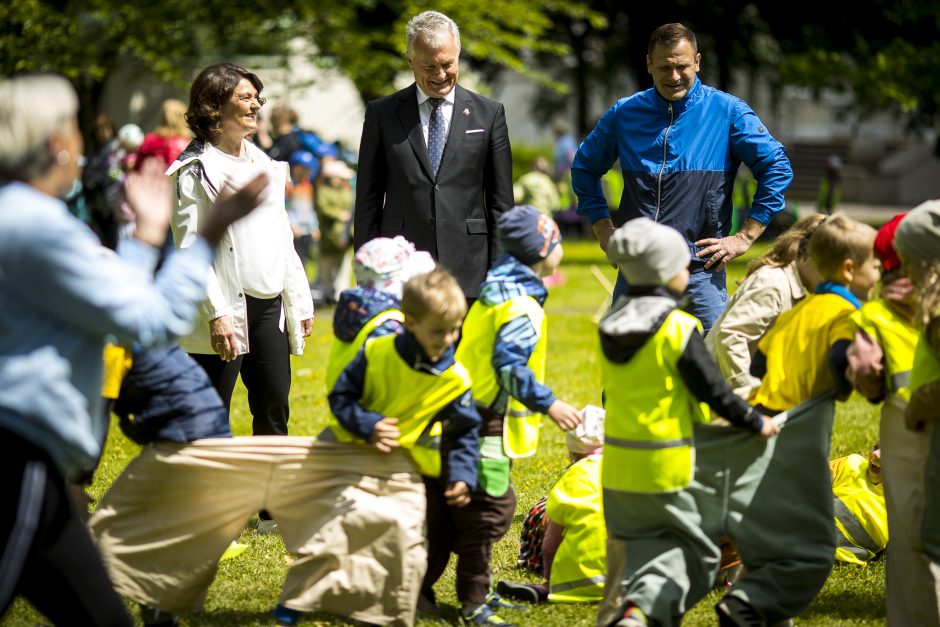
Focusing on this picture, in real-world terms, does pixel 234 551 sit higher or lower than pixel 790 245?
lower

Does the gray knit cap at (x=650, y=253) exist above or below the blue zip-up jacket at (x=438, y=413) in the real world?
above

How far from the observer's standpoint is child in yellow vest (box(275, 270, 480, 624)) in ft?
14.8

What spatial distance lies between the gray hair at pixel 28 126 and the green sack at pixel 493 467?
2162 millimetres

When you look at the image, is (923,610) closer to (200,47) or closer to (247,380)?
(247,380)

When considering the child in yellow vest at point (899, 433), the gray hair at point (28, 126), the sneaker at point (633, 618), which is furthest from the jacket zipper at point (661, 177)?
the gray hair at point (28, 126)

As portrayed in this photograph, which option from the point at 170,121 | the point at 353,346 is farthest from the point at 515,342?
the point at 170,121

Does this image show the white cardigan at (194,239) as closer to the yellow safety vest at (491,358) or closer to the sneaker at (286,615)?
the yellow safety vest at (491,358)

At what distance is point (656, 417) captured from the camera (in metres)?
4.47

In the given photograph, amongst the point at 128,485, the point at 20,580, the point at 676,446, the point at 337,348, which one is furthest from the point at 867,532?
the point at 20,580

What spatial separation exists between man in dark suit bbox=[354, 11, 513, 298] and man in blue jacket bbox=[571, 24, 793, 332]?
0.62 m

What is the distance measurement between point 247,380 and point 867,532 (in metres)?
3.03

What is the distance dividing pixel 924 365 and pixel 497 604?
6.57 ft

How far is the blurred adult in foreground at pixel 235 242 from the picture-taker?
19.6 feet

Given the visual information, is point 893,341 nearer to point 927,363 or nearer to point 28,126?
point 927,363
